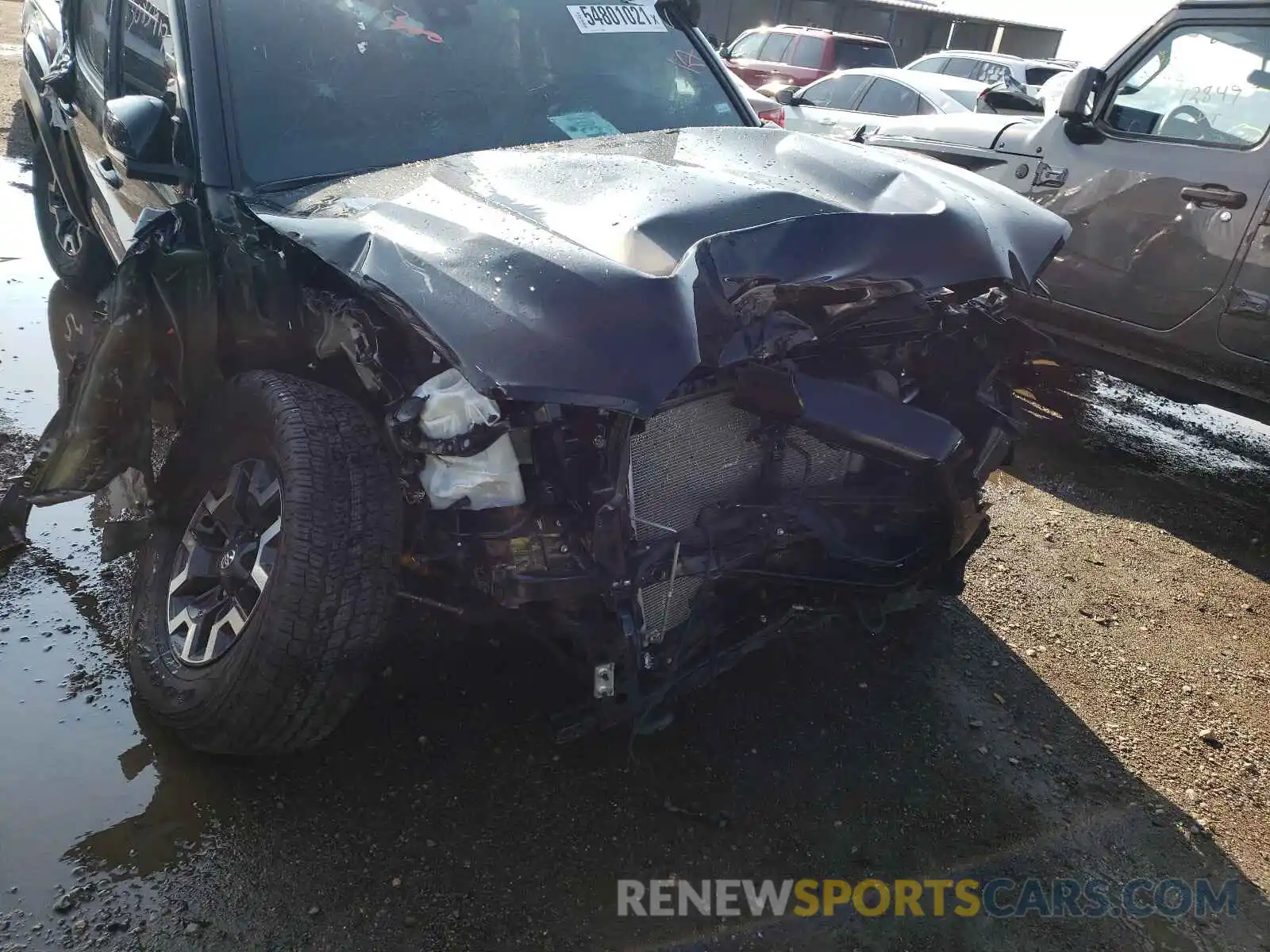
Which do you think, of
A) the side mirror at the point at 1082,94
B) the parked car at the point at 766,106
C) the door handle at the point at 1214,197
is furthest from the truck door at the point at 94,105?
the door handle at the point at 1214,197

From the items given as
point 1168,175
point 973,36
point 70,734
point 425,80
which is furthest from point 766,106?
point 973,36

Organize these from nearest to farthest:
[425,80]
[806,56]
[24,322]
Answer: [425,80] < [24,322] < [806,56]

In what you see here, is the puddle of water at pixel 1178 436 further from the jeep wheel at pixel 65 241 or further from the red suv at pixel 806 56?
the red suv at pixel 806 56

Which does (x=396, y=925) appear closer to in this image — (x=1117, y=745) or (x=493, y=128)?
(x=1117, y=745)

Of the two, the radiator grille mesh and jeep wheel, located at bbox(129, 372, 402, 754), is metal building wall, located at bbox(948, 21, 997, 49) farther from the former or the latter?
jeep wheel, located at bbox(129, 372, 402, 754)

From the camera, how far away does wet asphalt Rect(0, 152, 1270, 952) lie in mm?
2023

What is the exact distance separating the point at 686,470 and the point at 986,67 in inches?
567

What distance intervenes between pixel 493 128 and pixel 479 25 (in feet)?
1.39

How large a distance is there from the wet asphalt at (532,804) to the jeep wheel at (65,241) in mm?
2101

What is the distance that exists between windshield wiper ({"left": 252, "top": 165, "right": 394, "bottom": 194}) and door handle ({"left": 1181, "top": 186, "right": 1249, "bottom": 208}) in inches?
140

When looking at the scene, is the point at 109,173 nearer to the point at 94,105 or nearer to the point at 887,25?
the point at 94,105

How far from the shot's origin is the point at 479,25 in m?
3.03

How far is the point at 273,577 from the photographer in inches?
81.8

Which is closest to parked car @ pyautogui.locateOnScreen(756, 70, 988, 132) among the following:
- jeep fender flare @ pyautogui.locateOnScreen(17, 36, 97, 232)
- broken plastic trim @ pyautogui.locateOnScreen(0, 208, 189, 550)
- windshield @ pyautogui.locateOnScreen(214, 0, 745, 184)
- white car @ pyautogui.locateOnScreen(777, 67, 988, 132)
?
white car @ pyautogui.locateOnScreen(777, 67, 988, 132)
